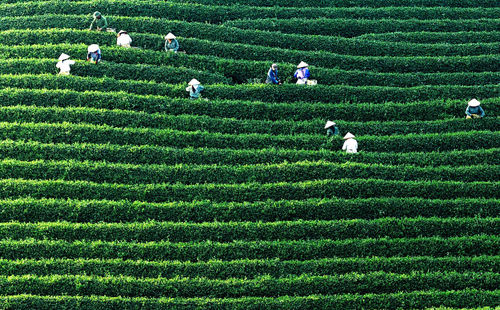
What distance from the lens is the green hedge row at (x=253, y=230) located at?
1772cm

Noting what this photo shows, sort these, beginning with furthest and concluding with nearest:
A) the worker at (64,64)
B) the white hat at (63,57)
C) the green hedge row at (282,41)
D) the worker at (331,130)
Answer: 1. the green hedge row at (282,41)
2. the white hat at (63,57)
3. the worker at (64,64)
4. the worker at (331,130)

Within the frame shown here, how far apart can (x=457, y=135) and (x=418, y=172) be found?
2.31 meters

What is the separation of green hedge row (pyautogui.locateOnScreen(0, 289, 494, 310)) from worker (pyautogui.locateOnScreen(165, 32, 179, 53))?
1059 cm

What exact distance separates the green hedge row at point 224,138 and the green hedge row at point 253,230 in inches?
129

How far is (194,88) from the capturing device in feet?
71.1

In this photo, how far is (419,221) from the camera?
18.2m

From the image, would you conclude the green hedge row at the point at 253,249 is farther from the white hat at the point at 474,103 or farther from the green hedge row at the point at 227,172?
the white hat at the point at 474,103

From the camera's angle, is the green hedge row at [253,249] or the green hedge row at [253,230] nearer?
the green hedge row at [253,249]

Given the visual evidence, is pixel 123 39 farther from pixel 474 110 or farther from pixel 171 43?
pixel 474 110

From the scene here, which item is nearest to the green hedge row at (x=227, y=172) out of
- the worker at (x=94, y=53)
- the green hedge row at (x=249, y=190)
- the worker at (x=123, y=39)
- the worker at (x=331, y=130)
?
the green hedge row at (x=249, y=190)

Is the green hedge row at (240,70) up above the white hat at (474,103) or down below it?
above

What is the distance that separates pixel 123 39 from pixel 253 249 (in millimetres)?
10402

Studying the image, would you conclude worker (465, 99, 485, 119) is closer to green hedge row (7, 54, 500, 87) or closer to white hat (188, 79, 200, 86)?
green hedge row (7, 54, 500, 87)

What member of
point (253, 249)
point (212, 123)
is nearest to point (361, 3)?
point (212, 123)
